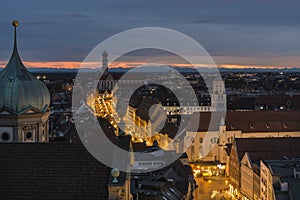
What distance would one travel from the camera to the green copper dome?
22.1 metres

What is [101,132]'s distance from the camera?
45.8m

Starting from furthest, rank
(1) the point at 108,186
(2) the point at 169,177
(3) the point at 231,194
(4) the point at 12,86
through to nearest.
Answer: (3) the point at 231,194
(2) the point at 169,177
(4) the point at 12,86
(1) the point at 108,186

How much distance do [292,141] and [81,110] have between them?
1214 inches

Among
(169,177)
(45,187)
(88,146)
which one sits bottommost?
(169,177)

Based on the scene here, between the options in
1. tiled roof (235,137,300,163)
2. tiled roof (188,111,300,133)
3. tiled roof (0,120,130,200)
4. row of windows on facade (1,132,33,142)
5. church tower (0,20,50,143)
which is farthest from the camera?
tiled roof (188,111,300,133)

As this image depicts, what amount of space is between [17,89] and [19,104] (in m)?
0.73

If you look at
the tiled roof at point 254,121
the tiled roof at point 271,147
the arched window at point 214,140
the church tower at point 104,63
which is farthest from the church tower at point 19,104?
the church tower at point 104,63

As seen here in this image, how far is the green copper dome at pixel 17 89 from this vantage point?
72.6 feet

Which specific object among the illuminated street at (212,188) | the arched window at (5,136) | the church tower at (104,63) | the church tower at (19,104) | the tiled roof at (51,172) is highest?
the church tower at (104,63)

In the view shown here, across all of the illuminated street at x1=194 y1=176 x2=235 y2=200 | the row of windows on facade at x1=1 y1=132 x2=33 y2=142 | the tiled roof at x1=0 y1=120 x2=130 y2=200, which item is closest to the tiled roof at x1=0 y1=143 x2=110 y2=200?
the tiled roof at x1=0 y1=120 x2=130 y2=200

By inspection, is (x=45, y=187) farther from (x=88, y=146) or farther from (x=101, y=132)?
(x=101, y=132)

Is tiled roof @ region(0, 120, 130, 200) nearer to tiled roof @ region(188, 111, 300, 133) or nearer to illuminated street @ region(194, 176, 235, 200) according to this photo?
illuminated street @ region(194, 176, 235, 200)

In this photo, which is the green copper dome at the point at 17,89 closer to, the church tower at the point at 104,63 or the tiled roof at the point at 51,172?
the tiled roof at the point at 51,172

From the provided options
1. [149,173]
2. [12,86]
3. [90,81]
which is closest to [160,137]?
[149,173]
